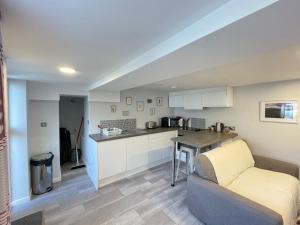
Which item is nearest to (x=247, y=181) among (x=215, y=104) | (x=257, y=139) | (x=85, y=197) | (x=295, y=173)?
(x=295, y=173)

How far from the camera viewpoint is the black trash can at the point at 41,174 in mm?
2646

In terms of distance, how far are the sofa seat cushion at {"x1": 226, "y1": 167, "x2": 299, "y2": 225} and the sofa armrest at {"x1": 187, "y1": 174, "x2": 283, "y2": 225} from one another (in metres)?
0.34

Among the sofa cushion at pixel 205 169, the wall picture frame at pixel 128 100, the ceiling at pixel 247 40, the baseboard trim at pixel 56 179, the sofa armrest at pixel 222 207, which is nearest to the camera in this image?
the ceiling at pixel 247 40

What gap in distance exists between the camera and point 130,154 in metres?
3.22

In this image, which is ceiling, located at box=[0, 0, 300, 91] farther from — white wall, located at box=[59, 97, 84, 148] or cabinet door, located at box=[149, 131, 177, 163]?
white wall, located at box=[59, 97, 84, 148]

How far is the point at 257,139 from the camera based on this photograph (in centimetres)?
300

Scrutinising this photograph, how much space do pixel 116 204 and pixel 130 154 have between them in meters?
1.05

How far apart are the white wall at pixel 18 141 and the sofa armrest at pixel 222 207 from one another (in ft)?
8.77

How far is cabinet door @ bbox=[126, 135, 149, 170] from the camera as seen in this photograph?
10.5 feet

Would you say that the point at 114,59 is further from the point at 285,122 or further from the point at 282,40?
the point at 285,122

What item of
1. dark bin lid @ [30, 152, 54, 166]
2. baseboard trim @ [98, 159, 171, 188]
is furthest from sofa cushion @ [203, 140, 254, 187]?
dark bin lid @ [30, 152, 54, 166]

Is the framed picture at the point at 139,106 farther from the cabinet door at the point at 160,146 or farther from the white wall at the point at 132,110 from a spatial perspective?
the cabinet door at the point at 160,146

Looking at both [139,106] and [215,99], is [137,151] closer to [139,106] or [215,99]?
[139,106]

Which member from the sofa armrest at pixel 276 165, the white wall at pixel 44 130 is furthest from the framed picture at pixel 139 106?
the sofa armrest at pixel 276 165
